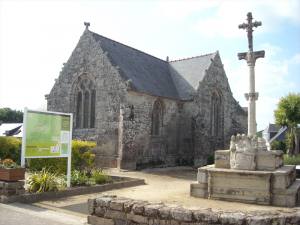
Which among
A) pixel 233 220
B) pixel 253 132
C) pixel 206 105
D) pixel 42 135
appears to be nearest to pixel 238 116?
pixel 206 105

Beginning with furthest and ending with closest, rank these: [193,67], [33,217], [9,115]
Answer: [9,115] → [193,67] → [33,217]

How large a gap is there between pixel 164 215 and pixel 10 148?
1382 cm

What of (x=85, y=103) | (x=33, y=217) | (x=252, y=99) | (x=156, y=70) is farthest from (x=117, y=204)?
(x=156, y=70)

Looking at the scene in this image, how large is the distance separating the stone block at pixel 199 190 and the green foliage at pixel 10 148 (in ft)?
34.1

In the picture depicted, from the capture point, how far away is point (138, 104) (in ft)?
66.1

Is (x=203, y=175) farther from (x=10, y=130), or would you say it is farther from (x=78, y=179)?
(x=10, y=130)

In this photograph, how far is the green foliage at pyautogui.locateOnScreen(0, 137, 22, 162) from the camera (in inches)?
687

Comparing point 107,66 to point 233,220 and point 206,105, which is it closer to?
point 206,105

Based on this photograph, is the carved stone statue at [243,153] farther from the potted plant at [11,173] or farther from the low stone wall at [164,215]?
the potted plant at [11,173]

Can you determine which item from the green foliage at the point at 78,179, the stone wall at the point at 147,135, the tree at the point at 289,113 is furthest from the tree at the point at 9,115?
the green foliage at the point at 78,179

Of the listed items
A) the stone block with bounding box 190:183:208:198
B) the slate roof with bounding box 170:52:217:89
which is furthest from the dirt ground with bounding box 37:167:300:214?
the slate roof with bounding box 170:52:217:89

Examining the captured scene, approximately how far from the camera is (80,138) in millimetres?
21328

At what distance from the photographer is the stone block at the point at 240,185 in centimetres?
1001

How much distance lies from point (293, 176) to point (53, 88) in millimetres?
16693
